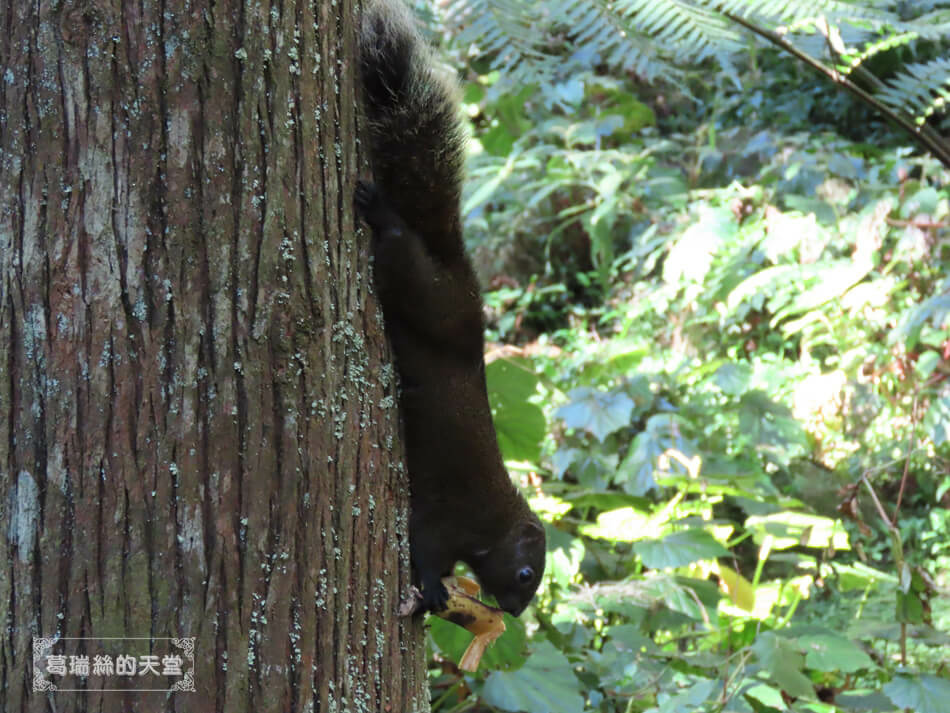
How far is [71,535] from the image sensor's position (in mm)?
1368

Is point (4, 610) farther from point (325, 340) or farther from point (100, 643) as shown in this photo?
point (325, 340)

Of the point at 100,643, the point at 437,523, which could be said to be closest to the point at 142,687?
the point at 100,643

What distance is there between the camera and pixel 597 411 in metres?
3.92

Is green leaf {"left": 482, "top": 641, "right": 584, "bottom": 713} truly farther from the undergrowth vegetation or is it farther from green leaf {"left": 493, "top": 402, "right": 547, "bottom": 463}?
green leaf {"left": 493, "top": 402, "right": 547, "bottom": 463}

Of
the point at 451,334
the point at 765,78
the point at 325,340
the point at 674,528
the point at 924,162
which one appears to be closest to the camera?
the point at 325,340

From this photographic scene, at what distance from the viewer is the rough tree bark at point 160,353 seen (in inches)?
54.2

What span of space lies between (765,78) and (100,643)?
32.0 feet

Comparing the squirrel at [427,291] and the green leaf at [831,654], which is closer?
the squirrel at [427,291]

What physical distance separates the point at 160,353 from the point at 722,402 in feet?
17.6

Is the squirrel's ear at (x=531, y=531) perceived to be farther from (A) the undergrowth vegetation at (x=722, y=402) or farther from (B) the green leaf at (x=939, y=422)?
(B) the green leaf at (x=939, y=422)

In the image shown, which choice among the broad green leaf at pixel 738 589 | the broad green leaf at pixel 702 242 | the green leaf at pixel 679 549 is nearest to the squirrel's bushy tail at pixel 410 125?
the green leaf at pixel 679 549

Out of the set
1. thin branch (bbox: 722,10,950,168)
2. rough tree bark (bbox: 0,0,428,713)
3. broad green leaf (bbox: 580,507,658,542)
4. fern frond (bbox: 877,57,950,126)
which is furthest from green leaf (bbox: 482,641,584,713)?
fern frond (bbox: 877,57,950,126)

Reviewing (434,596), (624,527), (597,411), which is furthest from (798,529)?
(434,596)

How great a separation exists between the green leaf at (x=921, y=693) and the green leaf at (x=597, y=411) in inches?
57.8
